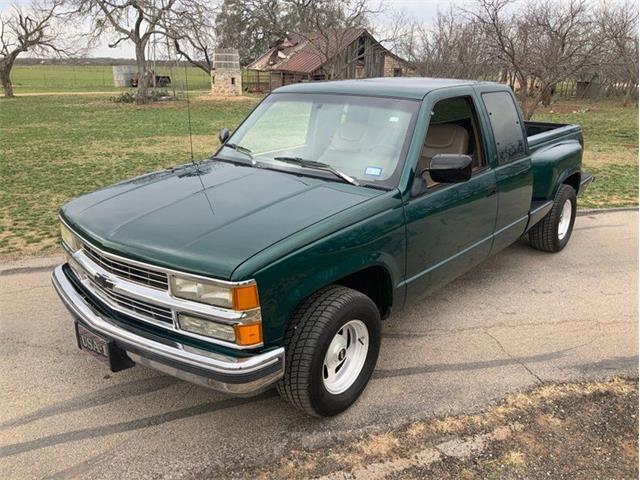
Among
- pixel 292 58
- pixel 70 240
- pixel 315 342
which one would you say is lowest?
pixel 315 342

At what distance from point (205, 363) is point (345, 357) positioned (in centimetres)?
99

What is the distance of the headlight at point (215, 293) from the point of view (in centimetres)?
244

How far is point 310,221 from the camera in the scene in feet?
9.26

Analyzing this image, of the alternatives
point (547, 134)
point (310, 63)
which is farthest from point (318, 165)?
point (310, 63)

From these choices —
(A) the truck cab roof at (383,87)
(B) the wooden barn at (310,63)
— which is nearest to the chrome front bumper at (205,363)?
(A) the truck cab roof at (383,87)

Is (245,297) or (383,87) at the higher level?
(383,87)

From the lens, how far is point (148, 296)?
2.65m

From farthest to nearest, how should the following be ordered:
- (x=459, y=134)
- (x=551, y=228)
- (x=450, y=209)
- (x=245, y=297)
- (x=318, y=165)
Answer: (x=551, y=228)
(x=459, y=134)
(x=450, y=209)
(x=318, y=165)
(x=245, y=297)

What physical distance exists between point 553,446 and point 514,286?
2.33 m

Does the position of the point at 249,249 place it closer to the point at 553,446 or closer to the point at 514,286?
the point at 553,446

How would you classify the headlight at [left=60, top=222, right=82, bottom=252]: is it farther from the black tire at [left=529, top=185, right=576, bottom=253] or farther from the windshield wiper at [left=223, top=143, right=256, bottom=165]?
the black tire at [left=529, top=185, right=576, bottom=253]

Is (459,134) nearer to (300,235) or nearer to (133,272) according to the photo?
(300,235)

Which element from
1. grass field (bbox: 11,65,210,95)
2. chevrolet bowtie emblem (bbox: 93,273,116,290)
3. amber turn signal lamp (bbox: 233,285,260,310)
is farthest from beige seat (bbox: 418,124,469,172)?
grass field (bbox: 11,65,210,95)

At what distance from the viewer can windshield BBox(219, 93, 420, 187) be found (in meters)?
3.46
